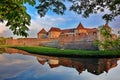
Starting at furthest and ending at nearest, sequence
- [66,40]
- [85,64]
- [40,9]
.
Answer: [66,40] → [85,64] → [40,9]

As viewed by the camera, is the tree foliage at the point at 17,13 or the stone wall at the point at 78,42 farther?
the stone wall at the point at 78,42

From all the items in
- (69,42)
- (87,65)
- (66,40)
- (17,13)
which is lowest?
(87,65)

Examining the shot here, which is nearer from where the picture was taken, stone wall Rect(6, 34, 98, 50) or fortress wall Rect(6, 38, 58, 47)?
stone wall Rect(6, 34, 98, 50)

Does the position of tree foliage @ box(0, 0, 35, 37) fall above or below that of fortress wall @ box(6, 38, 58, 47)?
above

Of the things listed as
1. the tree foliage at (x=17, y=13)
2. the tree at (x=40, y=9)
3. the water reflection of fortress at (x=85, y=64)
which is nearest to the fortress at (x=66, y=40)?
the water reflection of fortress at (x=85, y=64)

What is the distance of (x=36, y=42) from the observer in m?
58.1

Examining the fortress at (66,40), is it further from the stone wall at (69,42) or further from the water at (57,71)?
the water at (57,71)

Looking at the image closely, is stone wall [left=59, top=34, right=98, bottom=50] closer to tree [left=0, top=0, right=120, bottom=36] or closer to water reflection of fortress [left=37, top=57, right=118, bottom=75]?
water reflection of fortress [left=37, top=57, right=118, bottom=75]

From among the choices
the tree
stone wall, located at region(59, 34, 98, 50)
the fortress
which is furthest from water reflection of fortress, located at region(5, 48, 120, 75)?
stone wall, located at region(59, 34, 98, 50)

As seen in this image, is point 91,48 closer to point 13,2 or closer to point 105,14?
point 105,14

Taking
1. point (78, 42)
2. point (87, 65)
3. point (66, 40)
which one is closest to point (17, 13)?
point (87, 65)

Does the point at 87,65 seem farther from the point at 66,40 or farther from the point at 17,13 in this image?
the point at 66,40

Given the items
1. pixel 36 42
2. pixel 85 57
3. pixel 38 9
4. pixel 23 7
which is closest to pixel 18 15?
pixel 23 7

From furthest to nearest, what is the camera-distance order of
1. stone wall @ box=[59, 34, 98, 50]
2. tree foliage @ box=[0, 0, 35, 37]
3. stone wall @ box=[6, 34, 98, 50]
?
1. stone wall @ box=[6, 34, 98, 50]
2. stone wall @ box=[59, 34, 98, 50]
3. tree foliage @ box=[0, 0, 35, 37]
